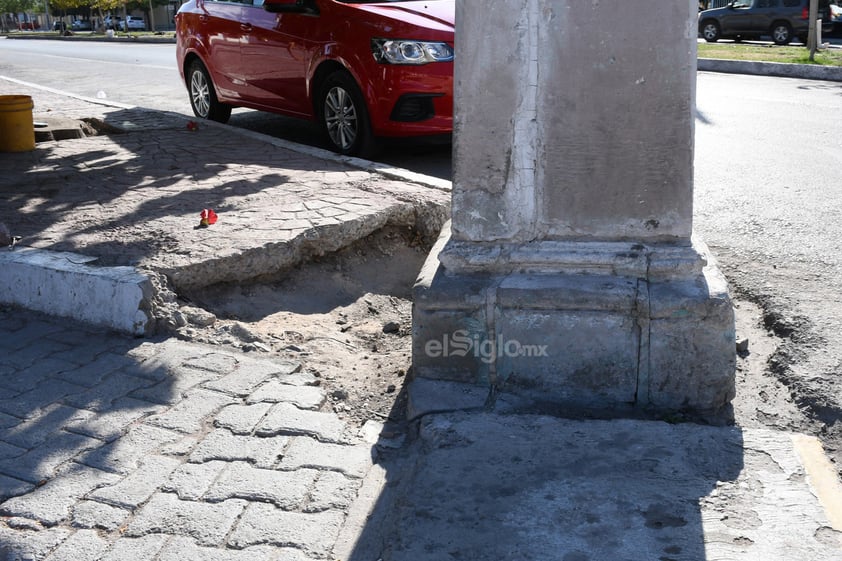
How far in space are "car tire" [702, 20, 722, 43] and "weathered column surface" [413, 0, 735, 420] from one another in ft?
82.4

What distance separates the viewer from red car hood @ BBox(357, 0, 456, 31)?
7.03 metres

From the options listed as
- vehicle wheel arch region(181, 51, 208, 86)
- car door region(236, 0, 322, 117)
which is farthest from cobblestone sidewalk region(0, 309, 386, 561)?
vehicle wheel arch region(181, 51, 208, 86)

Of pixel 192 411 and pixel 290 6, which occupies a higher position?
pixel 290 6

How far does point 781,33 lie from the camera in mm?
24375

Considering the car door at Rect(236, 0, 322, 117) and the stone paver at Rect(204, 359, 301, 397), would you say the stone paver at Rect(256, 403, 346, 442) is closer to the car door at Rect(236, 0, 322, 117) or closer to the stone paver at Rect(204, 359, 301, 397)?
the stone paver at Rect(204, 359, 301, 397)

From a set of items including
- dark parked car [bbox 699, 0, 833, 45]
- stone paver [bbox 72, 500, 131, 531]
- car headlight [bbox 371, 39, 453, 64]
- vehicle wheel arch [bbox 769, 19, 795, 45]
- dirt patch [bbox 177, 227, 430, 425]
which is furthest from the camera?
vehicle wheel arch [bbox 769, 19, 795, 45]

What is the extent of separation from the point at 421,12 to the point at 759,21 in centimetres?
2053

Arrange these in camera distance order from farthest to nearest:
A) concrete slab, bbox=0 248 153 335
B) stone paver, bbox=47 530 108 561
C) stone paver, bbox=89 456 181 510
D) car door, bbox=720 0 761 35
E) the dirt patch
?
car door, bbox=720 0 761 35 → concrete slab, bbox=0 248 153 335 → the dirt patch → stone paver, bbox=89 456 181 510 → stone paver, bbox=47 530 108 561

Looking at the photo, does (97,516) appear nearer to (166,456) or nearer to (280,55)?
(166,456)

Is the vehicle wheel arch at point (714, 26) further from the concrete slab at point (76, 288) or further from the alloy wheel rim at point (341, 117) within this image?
the concrete slab at point (76, 288)

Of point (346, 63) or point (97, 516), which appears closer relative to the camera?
point (97, 516)

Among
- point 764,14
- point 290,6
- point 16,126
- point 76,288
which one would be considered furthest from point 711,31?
point 76,288

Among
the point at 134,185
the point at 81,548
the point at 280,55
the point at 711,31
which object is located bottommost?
the point at 81,548

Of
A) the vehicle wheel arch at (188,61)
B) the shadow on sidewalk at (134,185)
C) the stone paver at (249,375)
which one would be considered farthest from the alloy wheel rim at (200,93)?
the stone paver at (249,375)
